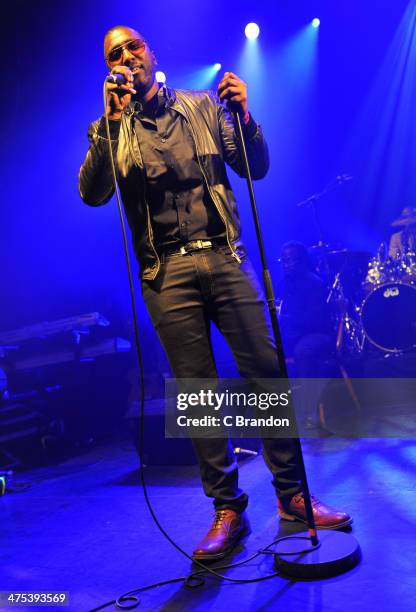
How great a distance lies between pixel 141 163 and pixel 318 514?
1482 millimetres

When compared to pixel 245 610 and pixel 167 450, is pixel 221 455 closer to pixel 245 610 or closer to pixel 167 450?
pixel 245 610

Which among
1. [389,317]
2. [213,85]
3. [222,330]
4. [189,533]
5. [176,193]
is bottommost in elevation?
[189,533]

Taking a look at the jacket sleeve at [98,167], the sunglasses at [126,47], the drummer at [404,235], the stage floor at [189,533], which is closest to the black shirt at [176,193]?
the jacket sleeve at [98,167]

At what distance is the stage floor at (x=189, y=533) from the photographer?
1.50 meters

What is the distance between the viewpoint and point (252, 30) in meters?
5.92

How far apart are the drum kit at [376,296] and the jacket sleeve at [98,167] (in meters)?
3.60

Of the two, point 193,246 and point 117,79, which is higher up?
point 117,79

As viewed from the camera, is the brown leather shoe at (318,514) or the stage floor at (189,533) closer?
the stage floor at (189,533)

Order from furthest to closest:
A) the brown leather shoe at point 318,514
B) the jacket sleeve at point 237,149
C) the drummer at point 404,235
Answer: the drummer at point 404,235, the jacket sleeve at point 237,149, the brown leather shoe at point 318,514

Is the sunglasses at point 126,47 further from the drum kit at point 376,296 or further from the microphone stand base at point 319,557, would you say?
the drum kit at point 376,296

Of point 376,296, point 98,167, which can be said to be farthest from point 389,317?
point 98,167

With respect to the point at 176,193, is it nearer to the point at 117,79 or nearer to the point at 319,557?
the point at 117,79

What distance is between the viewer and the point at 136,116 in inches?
81.1

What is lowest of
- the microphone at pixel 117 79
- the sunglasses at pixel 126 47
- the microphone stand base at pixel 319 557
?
the microphone stand base at pixel 319 557
